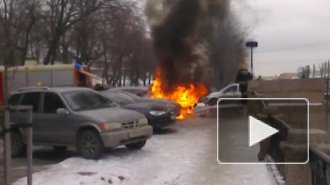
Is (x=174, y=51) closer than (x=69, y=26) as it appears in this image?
Yes

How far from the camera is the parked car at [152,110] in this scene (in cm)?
1536

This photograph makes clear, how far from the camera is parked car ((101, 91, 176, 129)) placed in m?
15.4

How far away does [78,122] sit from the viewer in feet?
36.2

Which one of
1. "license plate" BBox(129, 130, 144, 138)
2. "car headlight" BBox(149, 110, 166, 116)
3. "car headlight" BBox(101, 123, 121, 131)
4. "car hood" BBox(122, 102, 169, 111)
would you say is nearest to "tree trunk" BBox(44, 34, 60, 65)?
"car hood" BBox(122, 102, 169, 111)

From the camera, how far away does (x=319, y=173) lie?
4.93m

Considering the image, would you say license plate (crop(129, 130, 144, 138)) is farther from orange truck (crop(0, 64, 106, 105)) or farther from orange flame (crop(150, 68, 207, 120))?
orange truck (crop(0, 64, 106, 105))

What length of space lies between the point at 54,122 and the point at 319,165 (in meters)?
7.71

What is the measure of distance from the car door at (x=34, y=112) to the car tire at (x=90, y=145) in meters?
1.24

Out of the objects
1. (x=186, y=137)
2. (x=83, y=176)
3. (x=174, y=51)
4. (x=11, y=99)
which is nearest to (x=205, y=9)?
(x=174, y=51)

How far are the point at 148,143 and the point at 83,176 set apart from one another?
171 inches

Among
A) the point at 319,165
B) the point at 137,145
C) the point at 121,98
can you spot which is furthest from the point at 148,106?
the point at 319,165

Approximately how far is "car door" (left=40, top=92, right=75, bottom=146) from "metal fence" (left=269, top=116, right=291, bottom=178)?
4.35 meters

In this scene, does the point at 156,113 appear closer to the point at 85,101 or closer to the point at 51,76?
the point at 85,101

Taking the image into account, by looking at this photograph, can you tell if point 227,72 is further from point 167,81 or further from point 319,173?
point 319,173
